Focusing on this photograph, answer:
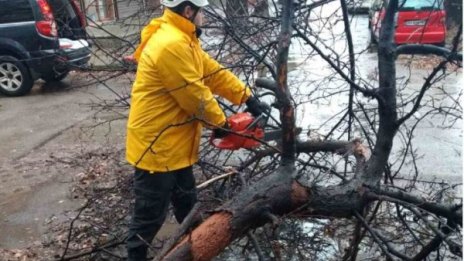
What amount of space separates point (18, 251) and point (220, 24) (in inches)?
92.0

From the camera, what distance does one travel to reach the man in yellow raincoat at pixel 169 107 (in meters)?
3.16

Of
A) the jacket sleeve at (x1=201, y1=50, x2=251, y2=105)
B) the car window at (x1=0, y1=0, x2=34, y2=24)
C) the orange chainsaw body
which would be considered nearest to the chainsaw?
the orange chainsaw body

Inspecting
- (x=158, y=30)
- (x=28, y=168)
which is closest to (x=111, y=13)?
(x=28, y=168)

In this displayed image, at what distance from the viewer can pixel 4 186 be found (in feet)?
19.5

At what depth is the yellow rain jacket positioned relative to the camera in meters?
3.15

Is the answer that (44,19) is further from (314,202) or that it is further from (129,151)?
(314,202)

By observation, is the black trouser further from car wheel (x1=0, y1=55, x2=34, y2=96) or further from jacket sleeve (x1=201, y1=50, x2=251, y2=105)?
car wheel (x1=0, y1=55, x2=34, y2=96)

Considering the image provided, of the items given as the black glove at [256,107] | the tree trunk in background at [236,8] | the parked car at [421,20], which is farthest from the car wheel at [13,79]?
the black glove at [256,107]

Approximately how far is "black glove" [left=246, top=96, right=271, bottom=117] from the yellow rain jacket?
0.15 feet

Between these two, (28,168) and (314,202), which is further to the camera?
(28,168)

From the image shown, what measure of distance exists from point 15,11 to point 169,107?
7792 mm

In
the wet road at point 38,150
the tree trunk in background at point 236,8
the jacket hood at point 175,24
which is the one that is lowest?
the wet road at point 38,150

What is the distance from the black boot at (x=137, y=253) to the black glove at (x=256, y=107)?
1.08 meters

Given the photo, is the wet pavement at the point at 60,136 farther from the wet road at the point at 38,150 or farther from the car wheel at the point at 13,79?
the car wheel at the point at 13,79
